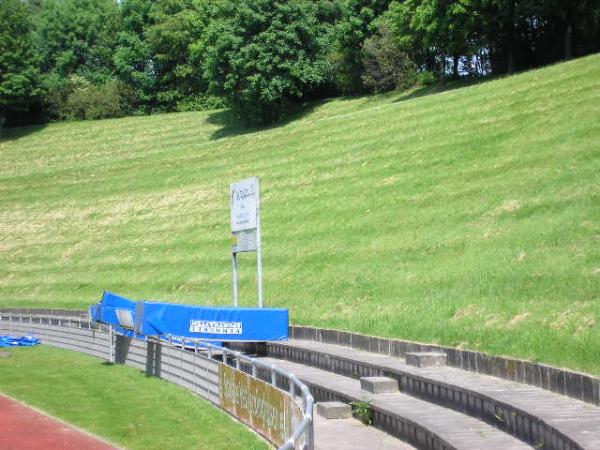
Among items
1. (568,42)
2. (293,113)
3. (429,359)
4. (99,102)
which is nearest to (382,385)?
(429,359)

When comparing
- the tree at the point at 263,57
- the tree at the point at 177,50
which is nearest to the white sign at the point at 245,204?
the tree at the point at 263,57

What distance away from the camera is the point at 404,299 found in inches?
969

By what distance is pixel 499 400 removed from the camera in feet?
41.3

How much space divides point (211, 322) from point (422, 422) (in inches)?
496

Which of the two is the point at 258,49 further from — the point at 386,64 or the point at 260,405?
the point at 260,405

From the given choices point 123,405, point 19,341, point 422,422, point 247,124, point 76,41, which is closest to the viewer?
point 422,422

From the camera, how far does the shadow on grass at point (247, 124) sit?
63650 millimetres

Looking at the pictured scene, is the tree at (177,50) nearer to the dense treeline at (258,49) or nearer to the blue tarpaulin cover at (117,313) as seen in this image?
the dense treeline at (258,49)

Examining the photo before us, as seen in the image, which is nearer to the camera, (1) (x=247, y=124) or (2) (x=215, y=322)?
(2) (x=215, y=322)

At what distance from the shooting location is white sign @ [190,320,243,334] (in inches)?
971

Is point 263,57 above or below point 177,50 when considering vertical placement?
below

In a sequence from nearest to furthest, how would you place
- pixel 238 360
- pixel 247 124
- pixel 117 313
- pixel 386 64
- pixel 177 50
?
pixel 238 360 < pixel 117 313 < pixel 386 64 < pixel 247 124 < pixel 177 50

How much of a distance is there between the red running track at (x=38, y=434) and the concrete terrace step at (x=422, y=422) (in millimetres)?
4517

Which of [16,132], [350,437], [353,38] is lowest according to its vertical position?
[350,437]
